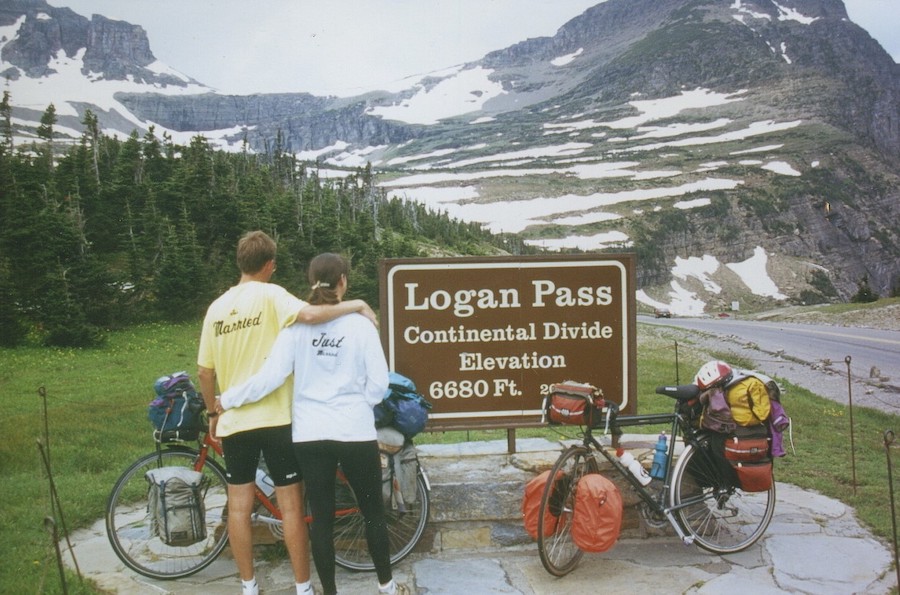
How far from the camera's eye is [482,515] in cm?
470

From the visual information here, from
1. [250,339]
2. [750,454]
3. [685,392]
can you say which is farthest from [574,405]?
[250,339]

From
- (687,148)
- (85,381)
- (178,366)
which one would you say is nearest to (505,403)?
(85,381)

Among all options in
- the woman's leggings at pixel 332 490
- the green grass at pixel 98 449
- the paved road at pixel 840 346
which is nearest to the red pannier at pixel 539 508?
the woman's leggings at pixel 332 490

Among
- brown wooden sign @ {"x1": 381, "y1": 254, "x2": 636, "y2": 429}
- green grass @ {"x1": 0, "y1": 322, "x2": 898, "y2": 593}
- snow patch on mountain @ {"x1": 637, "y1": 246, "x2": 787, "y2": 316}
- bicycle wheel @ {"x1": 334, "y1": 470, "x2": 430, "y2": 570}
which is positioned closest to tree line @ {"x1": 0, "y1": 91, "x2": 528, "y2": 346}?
green grass @ {"x1": 0, "y1": 322, "x2": 898, "y2": 593}

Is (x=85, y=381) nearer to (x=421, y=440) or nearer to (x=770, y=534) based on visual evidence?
(x=421, y=440)

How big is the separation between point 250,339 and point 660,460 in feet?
8.89

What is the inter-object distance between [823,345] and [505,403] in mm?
22651

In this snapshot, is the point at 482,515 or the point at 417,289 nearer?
the point at 482,515

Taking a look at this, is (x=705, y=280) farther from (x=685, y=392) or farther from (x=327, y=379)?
(x=327, y=379)


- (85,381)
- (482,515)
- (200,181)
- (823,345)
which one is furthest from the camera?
(200,181)

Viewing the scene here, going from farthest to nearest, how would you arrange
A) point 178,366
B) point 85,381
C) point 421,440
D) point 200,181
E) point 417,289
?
point 200,181 → point 178,366 → point 85,381 → point 421,440 → point 417,289

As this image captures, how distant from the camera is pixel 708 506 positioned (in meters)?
4.72

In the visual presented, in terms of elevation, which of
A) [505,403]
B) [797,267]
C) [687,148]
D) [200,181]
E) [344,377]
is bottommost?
[797,267]

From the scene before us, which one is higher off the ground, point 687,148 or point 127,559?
point 687,148
